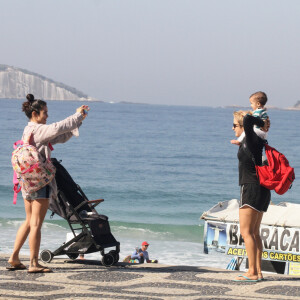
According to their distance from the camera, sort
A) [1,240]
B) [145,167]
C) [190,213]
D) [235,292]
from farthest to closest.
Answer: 1. [145,167]
2. [190,213]
3. [1,240]
4. [235,292]

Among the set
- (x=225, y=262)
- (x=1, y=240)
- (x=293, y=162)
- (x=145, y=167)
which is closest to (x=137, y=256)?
(x=225, y=262)

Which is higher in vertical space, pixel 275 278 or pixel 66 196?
pixel 66 196

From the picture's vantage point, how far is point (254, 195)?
7.27m

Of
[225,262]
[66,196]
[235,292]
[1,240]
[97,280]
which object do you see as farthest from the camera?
[1,240]

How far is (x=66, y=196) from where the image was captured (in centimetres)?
854

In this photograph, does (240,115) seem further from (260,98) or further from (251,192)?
(251,192)

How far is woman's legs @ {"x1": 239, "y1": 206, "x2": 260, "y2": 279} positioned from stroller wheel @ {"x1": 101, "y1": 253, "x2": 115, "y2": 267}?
5.80 ft

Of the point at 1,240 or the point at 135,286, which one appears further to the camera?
the point at 1,240

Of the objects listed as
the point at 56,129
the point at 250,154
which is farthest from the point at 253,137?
the point at 56,129

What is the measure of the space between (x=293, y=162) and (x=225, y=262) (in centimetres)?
4278

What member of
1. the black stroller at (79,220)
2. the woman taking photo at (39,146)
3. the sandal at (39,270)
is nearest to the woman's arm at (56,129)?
the woman taking photo at (39,146)

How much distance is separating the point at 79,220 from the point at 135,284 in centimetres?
162

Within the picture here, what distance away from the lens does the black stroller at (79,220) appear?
27.9 ft

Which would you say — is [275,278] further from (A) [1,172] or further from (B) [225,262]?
(A) [1,172]
